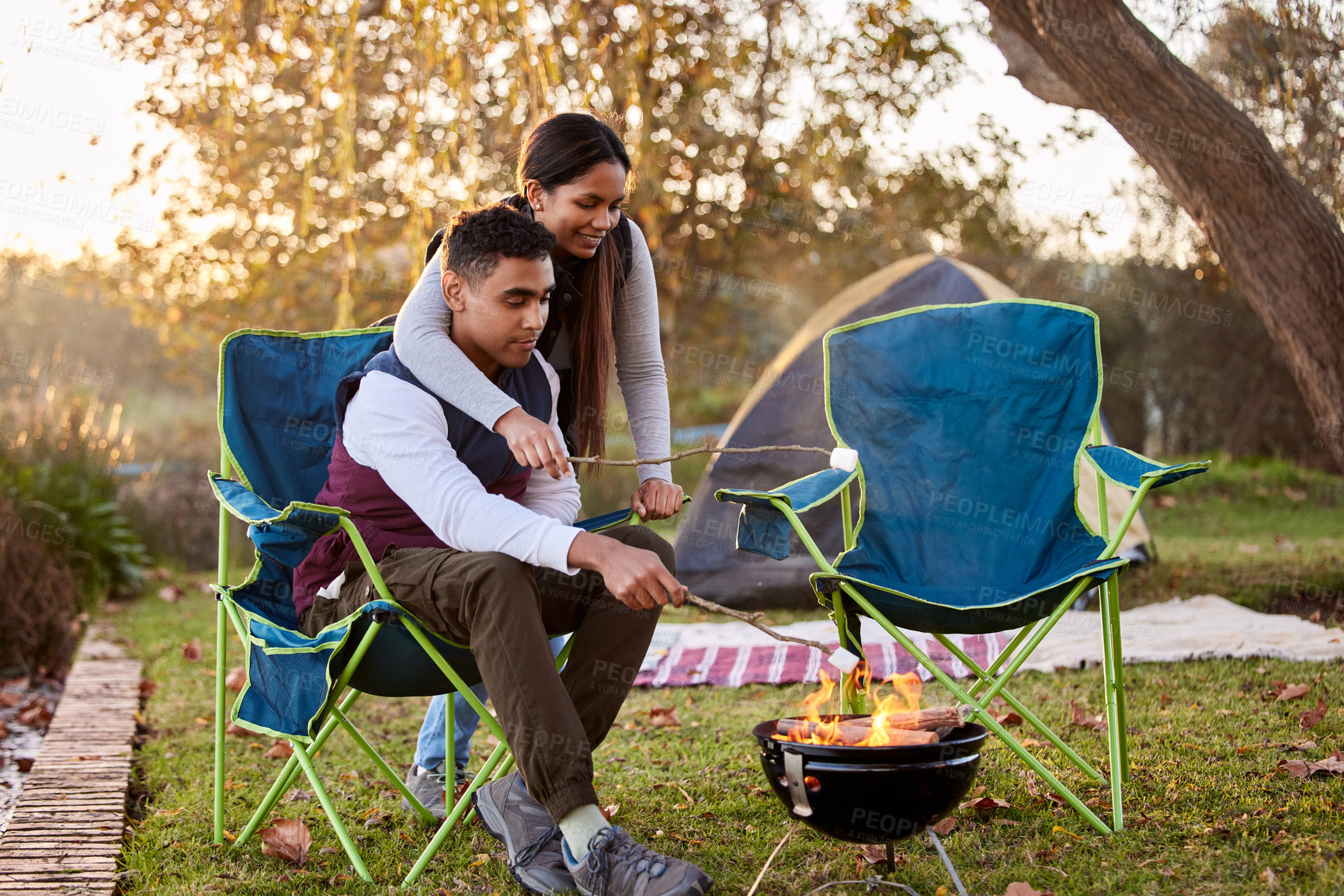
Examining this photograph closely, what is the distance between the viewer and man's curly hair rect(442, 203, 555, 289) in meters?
1.75

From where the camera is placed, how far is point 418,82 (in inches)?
137

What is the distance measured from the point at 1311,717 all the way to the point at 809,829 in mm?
1214

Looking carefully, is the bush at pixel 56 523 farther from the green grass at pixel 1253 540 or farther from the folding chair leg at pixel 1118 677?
the green grass at pixel 1253 540

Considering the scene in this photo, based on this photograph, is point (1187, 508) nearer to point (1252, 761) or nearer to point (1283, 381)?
point (1283, 381)

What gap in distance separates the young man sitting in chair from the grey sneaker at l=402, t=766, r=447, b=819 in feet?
1.03

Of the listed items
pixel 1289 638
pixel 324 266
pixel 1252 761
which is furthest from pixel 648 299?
pixel 324 266

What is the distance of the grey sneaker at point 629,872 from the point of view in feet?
4.91

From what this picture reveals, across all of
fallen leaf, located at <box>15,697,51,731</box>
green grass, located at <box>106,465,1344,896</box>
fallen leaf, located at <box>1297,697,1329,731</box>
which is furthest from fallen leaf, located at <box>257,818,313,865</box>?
fallen leaf, located at <box>1297,697,1329,731</box>

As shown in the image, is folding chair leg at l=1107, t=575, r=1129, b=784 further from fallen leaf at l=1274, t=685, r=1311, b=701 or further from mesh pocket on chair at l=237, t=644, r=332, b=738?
mesh pocket on chair at l=237, t=644, r=332, b=738

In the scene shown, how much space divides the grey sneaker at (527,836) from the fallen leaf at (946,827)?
664mm

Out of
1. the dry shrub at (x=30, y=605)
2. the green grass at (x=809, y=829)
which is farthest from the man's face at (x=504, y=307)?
the dry shrub at (x=30, y=605)

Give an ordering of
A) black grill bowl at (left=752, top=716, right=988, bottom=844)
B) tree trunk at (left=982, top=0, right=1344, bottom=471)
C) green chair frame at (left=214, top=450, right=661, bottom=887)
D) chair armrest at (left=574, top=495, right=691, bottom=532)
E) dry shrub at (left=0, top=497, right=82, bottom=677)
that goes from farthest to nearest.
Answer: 1. dry shrub at (left=0, top=497, right=82, bottom=677)
2. tree trunk at (left=982, top=0, right=1344, bottom=471)
3. chair armrest at (left=574, top=495, right=691, bottom=532)
4. green chair frame at (left=214, top=450, right=661, bottom=887)
5. black grill bowl at (left=752, top=716, right=988, bottom=844)

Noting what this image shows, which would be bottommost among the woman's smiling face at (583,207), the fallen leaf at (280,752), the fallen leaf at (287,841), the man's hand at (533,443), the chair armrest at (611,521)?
the fallen leaf at (280,752)

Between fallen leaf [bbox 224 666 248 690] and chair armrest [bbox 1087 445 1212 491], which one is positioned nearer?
chair armrest [bbox 1087 445 1212 491]
